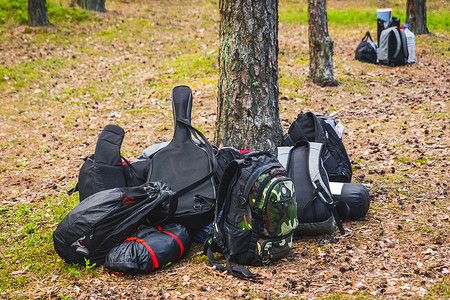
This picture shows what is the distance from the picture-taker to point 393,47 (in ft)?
37.4

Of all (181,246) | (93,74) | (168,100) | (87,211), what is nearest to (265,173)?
(181,246)

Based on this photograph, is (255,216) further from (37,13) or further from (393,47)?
(37,13)

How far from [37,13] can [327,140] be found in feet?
42.1

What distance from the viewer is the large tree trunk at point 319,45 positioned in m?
9.34

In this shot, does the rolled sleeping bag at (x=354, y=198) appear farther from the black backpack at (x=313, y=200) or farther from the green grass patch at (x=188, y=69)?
the green grass patch at (x=188, y=69)

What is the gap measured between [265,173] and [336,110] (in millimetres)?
5164

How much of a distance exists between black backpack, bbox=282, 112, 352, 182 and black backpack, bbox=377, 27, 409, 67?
7.05 metres

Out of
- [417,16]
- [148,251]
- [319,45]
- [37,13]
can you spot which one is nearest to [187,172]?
[148,251]

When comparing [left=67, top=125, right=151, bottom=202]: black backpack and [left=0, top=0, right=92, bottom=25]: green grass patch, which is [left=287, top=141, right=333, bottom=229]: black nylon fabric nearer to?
[left=67, top=125, right=151, bottom=202]: black backpack

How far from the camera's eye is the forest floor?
3715 mm

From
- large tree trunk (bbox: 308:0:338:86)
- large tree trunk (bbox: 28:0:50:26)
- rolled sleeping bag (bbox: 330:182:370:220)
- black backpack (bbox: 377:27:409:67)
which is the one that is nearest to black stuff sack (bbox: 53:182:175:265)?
rolled sleeping bag (bbox: 330:182:370:220)

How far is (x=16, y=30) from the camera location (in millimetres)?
14461

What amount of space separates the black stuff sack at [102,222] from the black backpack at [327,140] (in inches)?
74.0

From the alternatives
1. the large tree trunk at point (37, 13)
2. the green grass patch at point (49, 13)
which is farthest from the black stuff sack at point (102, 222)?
the green grass patch at point (49, 13)
